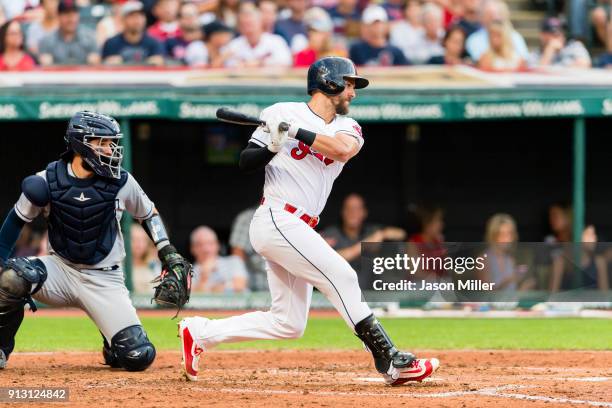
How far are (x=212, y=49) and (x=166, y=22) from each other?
2.10 ft

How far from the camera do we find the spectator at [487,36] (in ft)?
41.3

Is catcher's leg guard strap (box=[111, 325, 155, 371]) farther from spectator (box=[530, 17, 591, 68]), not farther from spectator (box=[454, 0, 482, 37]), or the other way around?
spectator (box=[530, 17, 591, 68])

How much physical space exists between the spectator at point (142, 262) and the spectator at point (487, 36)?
391cm

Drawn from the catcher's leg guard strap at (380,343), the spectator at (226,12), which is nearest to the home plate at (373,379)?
the catcher's leg guard strap at (380,343)

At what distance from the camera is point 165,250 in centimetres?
680

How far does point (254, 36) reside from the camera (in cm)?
1228

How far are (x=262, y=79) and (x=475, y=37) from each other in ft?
8.03

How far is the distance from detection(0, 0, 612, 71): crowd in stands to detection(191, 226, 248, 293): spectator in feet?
6.09

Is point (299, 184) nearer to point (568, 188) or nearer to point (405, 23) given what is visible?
point (405, 23)

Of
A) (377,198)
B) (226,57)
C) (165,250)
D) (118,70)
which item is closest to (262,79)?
(226,57)

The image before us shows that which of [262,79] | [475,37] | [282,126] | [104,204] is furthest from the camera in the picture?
[475,37]

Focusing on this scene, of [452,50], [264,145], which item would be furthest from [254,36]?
[264,145]

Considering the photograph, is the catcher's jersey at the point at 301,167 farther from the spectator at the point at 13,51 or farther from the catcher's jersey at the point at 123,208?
the spectator at the point at 13,51

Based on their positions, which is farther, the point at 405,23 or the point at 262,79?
the point at 405,23
